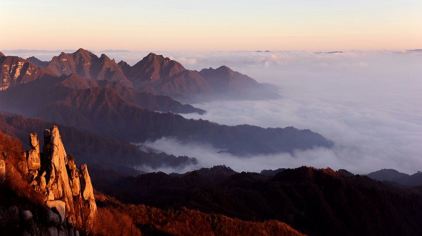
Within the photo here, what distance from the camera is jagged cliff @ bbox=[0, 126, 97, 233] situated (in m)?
70.8

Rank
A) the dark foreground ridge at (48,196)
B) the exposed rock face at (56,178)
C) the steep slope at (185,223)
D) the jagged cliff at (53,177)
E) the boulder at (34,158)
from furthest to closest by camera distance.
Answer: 1. the steep slope at (185,223)
2. the boulder at (34,158)
3. the exposed rock face at (56,178)
4. the jagged cliff at (53,177)
5. the dark foreground ridge at (48,196)

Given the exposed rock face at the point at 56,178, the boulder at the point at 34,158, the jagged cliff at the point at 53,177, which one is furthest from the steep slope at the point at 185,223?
the boulder at the point at 34,158

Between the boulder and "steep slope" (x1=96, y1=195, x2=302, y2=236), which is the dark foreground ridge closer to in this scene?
the boulder

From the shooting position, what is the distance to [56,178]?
246 ft

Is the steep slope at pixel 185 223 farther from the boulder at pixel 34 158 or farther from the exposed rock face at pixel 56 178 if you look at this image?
the boulder at pixel 34 158

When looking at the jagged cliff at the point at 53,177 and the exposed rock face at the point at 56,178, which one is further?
the exposed rock face at the point at 56,178

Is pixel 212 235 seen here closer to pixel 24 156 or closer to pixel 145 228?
pixel 145 228

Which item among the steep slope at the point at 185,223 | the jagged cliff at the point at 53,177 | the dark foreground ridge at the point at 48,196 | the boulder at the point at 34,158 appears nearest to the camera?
the dark foreground ridge at the point at 48,196

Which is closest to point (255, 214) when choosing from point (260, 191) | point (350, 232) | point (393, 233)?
point (260, 191)

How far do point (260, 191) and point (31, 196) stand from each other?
13302cm

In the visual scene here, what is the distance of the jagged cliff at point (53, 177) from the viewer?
70.8m

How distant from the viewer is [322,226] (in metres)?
190

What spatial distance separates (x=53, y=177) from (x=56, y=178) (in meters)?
0.51

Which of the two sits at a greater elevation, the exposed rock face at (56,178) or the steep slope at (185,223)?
the exposed rock face at (56,178)
